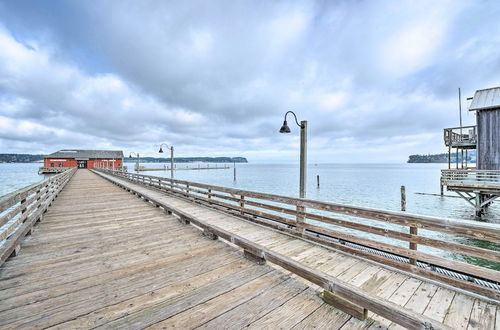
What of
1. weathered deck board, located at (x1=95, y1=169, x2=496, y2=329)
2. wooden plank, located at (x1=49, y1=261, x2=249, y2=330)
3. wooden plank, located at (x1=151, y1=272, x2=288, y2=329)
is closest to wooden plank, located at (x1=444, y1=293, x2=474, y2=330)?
weathered deck board, located at (x1=95, y1=169, x2=496, y2=329)

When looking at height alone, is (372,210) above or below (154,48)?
below

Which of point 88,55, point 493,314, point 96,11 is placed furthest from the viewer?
point 88,55

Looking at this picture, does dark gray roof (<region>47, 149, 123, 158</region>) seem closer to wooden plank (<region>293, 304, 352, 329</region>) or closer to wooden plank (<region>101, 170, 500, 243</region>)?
wooden plank (<region>101, 170, 500, 243</region>)

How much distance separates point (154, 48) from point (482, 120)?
24374mm

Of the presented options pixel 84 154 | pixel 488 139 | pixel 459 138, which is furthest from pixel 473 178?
pixel 84 154

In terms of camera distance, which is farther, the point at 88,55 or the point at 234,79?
the point at 234,79

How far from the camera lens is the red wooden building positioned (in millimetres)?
61000

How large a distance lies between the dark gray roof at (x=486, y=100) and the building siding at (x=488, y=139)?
1.63 feet

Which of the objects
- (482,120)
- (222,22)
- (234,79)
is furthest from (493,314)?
(234,79)

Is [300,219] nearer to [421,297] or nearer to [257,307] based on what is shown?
[421,297]

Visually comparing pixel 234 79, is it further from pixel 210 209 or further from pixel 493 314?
pixel 493 314

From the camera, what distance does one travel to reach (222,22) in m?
12.1

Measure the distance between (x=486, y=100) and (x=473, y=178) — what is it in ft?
21.1

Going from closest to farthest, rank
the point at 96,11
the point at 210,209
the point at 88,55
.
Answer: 1. the point at 210,209
2. the point at 96,11
3. the point at 88,55
